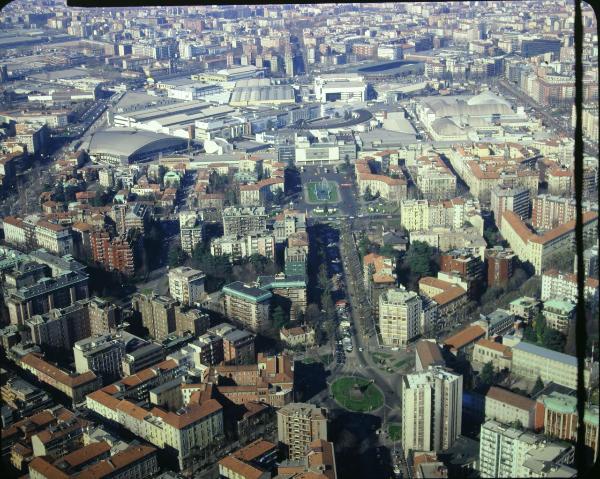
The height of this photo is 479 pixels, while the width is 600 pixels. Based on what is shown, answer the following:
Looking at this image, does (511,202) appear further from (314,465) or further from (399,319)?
(314,465)

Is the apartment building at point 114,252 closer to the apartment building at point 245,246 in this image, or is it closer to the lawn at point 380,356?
the apartment building at point 245,246

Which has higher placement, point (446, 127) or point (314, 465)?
point (446, 127)

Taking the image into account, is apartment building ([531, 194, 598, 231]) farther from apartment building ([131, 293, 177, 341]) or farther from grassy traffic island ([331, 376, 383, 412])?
apartment building ([131, 293, 177, 341])

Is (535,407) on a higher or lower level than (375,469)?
higher

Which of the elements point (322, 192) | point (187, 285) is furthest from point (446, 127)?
point (187, 285)

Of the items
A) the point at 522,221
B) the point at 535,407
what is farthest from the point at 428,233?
the point at 535,407

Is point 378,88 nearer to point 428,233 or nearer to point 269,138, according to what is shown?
point 269,138
